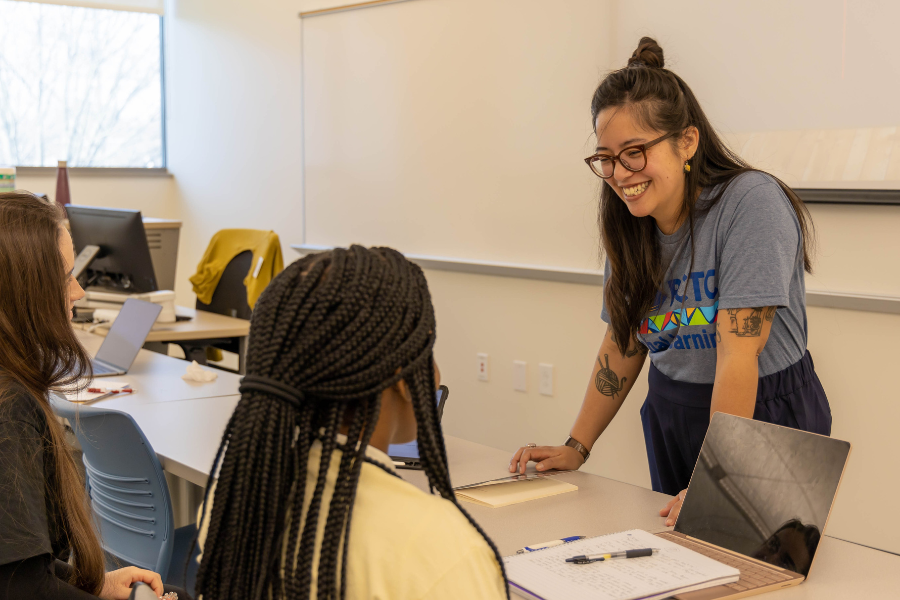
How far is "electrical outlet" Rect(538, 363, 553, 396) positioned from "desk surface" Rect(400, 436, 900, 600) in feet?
5.25

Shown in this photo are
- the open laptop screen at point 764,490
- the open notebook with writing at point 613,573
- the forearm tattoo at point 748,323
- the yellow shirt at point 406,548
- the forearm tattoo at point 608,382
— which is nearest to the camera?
the yellow shirt at point 406,548

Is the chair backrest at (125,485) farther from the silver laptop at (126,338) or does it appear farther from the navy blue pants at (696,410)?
the navy blue pants at (696,410)

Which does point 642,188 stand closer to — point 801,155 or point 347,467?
point 347,467

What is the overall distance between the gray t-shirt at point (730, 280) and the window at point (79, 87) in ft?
15.2

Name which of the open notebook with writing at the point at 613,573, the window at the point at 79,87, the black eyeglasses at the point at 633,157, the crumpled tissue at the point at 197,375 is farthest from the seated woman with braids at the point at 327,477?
the window at the point at 79,87

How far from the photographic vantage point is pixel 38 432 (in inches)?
44.2

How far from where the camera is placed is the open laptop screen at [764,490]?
3.74 feet

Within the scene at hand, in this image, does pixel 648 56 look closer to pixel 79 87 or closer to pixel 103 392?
pixel 103 392

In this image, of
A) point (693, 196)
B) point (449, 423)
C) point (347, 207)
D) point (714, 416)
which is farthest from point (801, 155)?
point (347, 207)

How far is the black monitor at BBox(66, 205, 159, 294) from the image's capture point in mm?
3180

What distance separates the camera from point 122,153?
18.3 ft

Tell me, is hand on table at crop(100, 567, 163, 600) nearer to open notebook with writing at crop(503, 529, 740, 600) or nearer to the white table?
the white table

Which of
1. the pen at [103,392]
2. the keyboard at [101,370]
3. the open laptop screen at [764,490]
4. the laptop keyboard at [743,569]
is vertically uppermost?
the open laptop screen at [764,490]

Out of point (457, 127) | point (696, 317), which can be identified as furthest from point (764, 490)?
point (457, 127)
